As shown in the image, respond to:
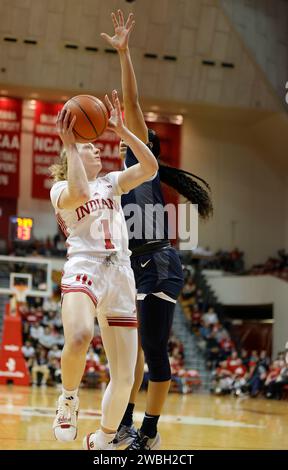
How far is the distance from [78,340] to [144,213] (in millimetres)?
1451

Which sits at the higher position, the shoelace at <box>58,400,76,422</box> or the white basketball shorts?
the white basketball shorts

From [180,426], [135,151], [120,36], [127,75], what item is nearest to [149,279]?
[135,151]

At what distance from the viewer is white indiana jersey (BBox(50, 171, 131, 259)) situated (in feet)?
16.3

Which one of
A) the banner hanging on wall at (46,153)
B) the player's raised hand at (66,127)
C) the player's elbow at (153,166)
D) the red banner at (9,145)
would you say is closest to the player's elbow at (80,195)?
the player's raised hand at (66,127)

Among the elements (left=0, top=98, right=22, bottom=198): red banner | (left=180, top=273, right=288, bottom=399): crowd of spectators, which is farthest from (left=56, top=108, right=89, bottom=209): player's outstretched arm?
(left=0, top=98, right=22, bottom=198): red banner

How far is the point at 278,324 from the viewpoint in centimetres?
2422

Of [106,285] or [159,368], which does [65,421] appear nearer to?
[106,285]

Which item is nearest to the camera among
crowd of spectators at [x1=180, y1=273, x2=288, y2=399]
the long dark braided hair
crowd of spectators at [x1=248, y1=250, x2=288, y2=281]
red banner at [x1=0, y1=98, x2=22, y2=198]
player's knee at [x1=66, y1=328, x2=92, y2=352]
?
player's knee at [x1=66, y1=328, x2=92, y2=352]

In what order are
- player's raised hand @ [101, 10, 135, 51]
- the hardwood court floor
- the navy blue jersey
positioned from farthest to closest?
1. the hardwood court floor
2. the navy blue jersey
3. player's raised hand @ [101, 10, 135, 51]

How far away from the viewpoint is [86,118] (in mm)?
4902

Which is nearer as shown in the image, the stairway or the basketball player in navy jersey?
the basketball player in navy jersey

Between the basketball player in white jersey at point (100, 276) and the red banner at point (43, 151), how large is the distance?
21.5 m

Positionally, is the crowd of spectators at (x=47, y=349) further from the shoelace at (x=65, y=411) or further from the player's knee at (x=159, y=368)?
the shoelace at (x=65, y=411)

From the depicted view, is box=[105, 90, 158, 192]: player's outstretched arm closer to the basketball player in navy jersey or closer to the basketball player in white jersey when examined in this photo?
the basketball player in white jersey
